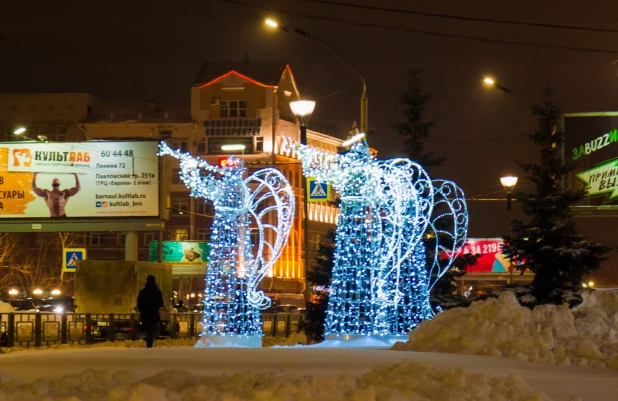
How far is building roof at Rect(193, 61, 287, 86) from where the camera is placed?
8750cm

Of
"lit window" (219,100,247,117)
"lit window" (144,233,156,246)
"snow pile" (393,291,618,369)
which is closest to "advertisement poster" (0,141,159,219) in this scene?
"snow pile" (393,291,618,369)

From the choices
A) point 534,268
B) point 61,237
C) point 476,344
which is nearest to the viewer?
point 476,344

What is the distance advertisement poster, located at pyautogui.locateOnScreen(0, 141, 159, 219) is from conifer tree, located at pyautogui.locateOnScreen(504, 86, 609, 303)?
16.3 m

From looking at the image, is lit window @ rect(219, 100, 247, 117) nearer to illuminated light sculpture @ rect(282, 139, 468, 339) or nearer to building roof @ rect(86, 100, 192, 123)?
building roof @ rect(86, 100, 192, 123)

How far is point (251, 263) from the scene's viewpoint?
2575cm

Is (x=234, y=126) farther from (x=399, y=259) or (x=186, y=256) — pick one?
(x=399, y=259)

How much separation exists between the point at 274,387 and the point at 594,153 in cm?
2846

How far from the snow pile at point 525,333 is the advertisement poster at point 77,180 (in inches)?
1001

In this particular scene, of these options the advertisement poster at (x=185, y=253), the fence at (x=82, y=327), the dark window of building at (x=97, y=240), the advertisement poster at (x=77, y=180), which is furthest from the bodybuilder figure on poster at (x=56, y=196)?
the dark window of building at (x=97, y=240)

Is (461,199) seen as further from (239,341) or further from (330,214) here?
(330,214)

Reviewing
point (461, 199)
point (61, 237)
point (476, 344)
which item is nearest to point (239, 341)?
point (461, 199)

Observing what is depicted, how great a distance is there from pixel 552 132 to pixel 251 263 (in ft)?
35.9

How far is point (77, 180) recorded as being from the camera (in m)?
44.0

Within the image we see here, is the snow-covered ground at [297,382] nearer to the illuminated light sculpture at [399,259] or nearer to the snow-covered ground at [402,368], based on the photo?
the snow-covered ground at [402,368]
